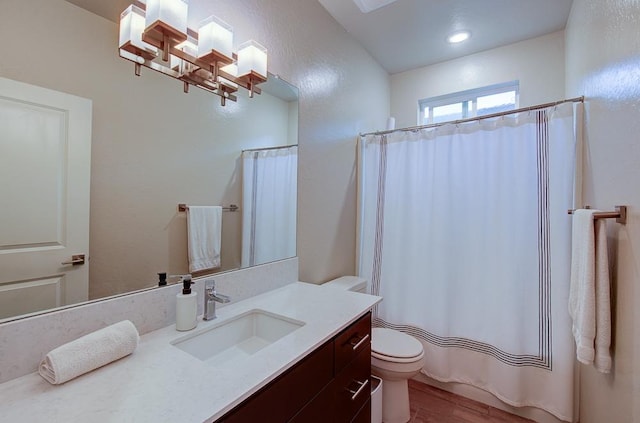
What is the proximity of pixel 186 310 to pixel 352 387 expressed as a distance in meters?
0.76

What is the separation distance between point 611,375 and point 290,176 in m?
1.69

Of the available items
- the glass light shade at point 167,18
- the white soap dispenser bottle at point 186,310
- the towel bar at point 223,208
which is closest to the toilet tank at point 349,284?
the towel bar at point 223,208

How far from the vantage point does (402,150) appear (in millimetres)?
2236

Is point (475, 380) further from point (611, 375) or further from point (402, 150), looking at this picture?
point (402, 150)

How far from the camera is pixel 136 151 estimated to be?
1039mm

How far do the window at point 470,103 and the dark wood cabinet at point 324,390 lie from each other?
2.28 meters

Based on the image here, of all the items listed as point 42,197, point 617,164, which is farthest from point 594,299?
point 42,197

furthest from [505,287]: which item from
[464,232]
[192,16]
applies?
[192,16]

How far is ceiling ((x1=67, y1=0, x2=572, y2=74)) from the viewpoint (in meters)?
1.91

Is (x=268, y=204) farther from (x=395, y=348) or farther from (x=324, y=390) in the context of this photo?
(x=395, y=348)

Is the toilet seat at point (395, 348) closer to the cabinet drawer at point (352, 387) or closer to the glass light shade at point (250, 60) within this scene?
the cabinet drawer at point (352, 387)

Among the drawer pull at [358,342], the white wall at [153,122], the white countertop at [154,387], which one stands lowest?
the drawer pull at [358,342]

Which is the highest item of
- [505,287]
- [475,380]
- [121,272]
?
[121,272]

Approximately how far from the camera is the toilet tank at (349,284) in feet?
6.38
